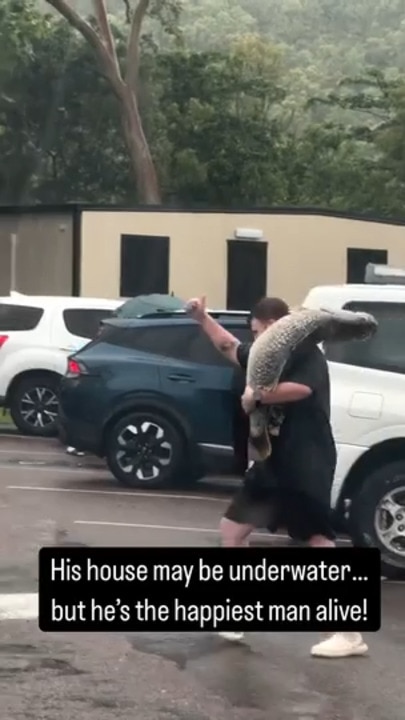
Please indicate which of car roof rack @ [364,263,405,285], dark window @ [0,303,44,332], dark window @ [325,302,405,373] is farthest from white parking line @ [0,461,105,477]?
dark window @ [325,302,405,373]

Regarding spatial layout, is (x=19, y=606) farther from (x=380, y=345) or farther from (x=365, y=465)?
(x=380, y=345)

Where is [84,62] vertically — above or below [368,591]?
above

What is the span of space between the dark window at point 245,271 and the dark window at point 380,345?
68.9 ft

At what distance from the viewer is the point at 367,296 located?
10.5 m

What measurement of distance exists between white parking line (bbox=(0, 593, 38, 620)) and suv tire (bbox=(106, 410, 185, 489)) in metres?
Result: 5.56

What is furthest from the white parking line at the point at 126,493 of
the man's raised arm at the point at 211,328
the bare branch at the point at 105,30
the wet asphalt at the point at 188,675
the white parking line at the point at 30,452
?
the bare branch at the point at 105,30

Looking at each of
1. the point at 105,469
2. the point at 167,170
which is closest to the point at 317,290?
the point at 105,469

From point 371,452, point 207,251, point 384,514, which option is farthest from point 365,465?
point 207,251

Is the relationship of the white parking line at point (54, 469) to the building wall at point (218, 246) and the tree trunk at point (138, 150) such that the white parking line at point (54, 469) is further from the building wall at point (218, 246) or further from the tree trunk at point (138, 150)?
the tree trunk at point (138, 150)

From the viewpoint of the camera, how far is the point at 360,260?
3216 centimetres

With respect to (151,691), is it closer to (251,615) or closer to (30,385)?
(251,615)

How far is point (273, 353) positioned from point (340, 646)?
4.87 feet

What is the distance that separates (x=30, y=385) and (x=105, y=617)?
1373 cm

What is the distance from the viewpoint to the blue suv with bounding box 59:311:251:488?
14.4 m
